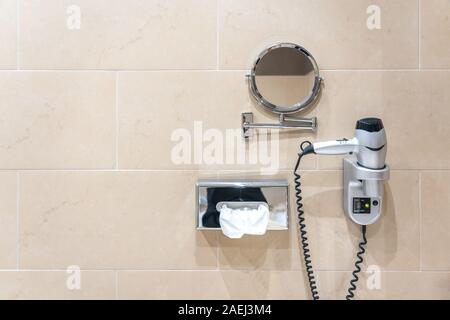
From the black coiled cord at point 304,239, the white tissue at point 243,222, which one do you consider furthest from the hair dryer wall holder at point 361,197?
the white tissue at point 243,222

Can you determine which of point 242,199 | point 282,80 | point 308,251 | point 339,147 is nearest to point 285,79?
point 282,80

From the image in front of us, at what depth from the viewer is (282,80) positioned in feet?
3.19

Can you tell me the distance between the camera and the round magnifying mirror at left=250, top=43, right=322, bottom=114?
964 millimetres

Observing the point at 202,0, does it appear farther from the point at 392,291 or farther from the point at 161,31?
the point at 392,291

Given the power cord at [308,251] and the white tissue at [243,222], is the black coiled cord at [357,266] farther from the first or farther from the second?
the white tissue at [243,222]

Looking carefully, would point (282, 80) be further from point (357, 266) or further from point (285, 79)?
point (357, 266)

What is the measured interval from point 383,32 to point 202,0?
0.52 meters

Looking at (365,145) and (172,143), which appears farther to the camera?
(172,143)

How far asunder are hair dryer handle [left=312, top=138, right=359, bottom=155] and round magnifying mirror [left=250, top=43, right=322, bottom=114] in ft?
0.46

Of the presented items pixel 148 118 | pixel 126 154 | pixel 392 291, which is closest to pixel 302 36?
pixel 148 118

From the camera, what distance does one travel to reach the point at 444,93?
3.17ft

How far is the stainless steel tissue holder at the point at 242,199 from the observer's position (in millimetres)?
938

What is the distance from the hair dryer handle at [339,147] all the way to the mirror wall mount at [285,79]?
0.10m

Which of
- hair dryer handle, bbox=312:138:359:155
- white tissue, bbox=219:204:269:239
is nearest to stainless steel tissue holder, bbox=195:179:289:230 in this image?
white tissue, bbox=219:204:269:239
